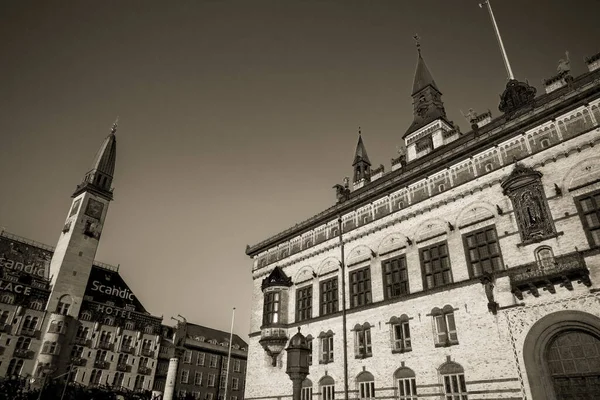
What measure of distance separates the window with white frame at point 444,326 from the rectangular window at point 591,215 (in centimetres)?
872

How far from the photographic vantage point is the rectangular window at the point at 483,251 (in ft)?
77.0

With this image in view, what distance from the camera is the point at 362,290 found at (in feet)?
102

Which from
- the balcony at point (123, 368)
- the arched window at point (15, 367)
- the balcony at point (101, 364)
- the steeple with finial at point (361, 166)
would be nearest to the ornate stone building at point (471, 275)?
the steeple with finial at point (361, 166)

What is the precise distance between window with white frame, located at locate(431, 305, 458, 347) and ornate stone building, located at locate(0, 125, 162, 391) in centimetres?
5235

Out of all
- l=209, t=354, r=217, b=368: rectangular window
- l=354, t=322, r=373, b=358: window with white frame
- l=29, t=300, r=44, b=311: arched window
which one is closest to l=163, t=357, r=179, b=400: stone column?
l=29, t=300, r=44, b=311: arched window

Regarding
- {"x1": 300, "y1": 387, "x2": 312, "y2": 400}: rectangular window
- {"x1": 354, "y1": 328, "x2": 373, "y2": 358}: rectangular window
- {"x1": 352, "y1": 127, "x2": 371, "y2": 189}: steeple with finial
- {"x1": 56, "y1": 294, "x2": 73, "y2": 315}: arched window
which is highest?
{"x1": 352, "y1": 127, "x2": 371, "y2": 189}: steeple with finial

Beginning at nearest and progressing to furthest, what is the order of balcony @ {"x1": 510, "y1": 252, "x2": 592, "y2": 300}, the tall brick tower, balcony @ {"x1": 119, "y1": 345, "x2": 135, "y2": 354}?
balcony @ {"x1": 510, "y1": 252, "x2": 592, "y2": 300} < the tall brick tower < balcony @ {"x1": 119, "y1": 345, "x2": 135, "y2": 354}

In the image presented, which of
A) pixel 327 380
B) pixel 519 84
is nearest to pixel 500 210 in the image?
pixel 519 84

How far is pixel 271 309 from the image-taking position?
37.6 meters

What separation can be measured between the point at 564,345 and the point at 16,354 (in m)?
66.2

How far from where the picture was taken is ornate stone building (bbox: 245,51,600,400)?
65.7 ft

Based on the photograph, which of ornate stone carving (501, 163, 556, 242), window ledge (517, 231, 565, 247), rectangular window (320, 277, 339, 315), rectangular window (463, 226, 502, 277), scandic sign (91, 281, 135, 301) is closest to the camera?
window ledge (517, 231, 565, 247)

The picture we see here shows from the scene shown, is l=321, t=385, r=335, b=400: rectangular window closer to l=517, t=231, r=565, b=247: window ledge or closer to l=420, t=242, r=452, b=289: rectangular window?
l=420, t=242, r=452, b=289: rectangular window

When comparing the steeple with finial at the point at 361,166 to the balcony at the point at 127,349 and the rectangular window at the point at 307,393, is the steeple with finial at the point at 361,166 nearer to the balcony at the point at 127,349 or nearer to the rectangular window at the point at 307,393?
the rectangular window at the point at 307,393
